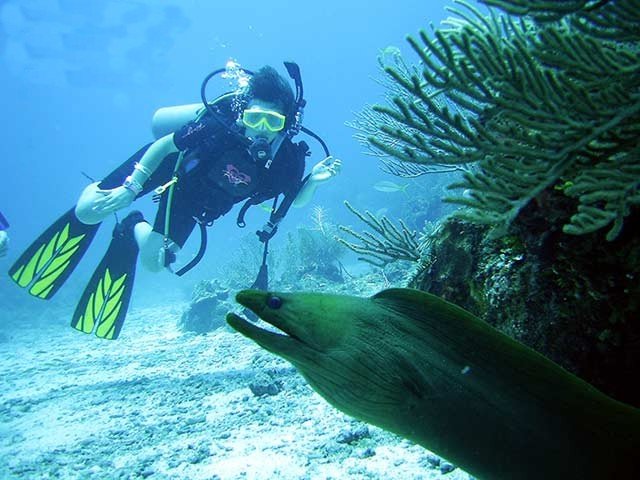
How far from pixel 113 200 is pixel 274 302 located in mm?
5979

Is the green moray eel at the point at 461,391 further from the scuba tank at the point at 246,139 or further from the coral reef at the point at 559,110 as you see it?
the scuba tank at the point at 246,139

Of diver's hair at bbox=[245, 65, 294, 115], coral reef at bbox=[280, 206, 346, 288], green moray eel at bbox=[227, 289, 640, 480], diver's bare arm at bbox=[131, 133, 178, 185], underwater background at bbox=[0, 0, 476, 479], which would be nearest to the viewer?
green moray eel at bbox=[227, 289, 640, 480]

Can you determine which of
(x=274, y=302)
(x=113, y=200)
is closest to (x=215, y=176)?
(x=113, y=200)

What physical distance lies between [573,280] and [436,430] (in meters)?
Answer: 0.90

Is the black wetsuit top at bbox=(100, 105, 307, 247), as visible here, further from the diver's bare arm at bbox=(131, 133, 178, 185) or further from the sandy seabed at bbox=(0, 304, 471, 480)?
the sandy seabed at bbox=(0, 304, 471, 480)

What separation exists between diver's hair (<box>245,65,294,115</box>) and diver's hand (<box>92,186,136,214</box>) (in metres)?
2.73

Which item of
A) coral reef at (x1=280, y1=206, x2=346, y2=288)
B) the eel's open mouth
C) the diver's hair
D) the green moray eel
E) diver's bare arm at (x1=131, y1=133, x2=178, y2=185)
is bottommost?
the green moray eel

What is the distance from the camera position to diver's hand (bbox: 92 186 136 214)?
19.9 feet

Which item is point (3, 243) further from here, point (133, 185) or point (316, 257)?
point (316, 257)

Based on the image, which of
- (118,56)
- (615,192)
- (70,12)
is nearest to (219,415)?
(615,192)

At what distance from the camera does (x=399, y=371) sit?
1136mm

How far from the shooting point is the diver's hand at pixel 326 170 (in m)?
6.04

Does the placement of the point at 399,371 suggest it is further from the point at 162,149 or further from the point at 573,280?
the point at 162,149

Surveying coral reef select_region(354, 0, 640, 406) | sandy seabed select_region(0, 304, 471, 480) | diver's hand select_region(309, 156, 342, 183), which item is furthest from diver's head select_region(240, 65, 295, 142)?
coral reef select_region(354, 0, 640, 406)
